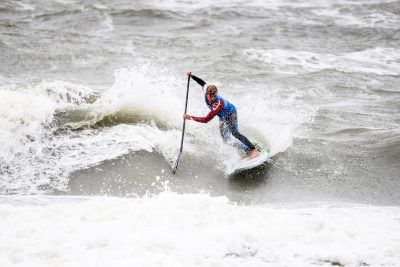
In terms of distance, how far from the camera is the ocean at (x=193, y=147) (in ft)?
21.2

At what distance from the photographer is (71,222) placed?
6914 mm

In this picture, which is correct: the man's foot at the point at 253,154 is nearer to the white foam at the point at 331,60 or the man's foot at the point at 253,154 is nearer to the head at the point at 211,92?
the head at the point at 211,92

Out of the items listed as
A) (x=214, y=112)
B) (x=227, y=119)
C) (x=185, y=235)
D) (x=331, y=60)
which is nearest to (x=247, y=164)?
(x=227, y=119)

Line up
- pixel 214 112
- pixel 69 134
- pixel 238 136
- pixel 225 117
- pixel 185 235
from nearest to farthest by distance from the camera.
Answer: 1. pixel 185 235
2. pixel 214 112
3. pixel 225 117
4. pixel 238 136
5. pixel 69 134

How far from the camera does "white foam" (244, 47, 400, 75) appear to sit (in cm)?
1859

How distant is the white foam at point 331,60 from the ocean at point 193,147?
96 millimetres

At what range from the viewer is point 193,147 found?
11.4 meters


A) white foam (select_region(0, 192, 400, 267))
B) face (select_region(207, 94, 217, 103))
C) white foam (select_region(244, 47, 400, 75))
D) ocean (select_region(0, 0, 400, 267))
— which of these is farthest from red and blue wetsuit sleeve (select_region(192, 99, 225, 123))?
white foam (select_region(244, 47, 400, 75))

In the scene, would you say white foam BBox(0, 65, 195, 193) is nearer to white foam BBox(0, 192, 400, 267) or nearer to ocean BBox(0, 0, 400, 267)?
ocean BBox(0, 0, 400, 267)

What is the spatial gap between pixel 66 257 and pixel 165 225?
1512 millimetres

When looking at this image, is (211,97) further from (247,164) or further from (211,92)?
(247,164)

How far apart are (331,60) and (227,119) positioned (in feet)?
35.5

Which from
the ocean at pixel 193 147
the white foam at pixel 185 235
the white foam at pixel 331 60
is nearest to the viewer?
the white foam at pixel 185 235

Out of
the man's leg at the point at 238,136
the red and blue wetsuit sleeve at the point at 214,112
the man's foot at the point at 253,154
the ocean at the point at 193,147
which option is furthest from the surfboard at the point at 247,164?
the red and blue wetsuit sleeve at the point at 214,112
